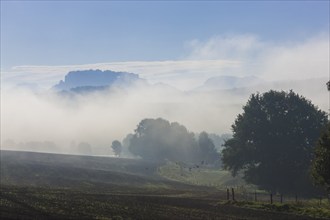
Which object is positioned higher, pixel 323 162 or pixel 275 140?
pixel 275 140

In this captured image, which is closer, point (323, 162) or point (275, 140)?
point (323, 162)

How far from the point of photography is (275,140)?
341 feet

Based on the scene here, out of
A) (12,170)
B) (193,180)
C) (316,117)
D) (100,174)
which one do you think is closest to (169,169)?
(193,180)

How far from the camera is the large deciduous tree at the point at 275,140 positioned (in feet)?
328

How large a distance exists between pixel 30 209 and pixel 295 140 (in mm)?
76244

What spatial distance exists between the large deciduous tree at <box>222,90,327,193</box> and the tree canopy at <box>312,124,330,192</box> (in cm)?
4390

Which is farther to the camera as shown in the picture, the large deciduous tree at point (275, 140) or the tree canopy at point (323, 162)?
the large deciduous tree at point (275, 140)

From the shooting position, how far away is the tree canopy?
170 feet

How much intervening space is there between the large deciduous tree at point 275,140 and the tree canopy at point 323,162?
43904 millimetres

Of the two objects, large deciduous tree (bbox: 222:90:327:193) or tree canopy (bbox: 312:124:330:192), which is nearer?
tree canopy (bbox: 312:124:330:192)

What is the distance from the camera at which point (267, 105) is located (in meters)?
109

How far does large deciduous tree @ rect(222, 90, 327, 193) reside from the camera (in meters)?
99.9

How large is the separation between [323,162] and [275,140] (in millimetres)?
52313

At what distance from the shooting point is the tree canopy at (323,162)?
51.8m
